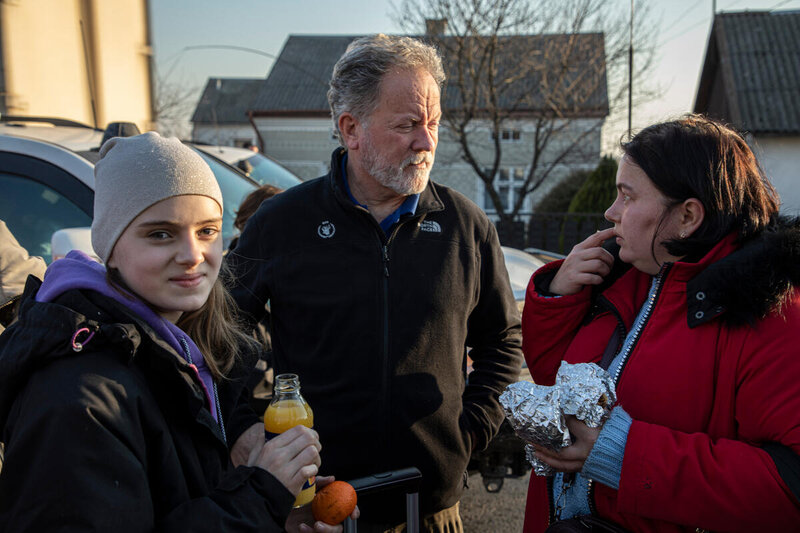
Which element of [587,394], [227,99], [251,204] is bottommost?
[227,99]

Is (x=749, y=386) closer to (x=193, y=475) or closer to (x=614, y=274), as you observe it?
(x=614, y=274)

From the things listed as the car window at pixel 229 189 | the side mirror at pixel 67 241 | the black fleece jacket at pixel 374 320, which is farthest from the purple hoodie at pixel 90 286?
the car window at pixel 229 189

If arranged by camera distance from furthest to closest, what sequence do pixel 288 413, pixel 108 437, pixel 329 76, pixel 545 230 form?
pixel 329 76 → pixel 545 230 → pixel 288 413 → pixel 108 437

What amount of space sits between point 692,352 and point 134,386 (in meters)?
1.34

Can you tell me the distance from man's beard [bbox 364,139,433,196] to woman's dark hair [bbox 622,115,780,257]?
30.3 inches

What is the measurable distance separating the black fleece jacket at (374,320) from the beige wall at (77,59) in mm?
2226

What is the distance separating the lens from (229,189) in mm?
4930

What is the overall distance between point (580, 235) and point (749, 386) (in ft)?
40.8

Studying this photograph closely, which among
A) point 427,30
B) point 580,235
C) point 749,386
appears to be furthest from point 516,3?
point 749,386

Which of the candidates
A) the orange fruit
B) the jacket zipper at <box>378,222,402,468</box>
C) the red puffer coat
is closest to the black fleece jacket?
the jacket zipper at <box>378,222,402,468</box>

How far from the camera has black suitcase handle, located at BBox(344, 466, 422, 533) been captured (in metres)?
1.75

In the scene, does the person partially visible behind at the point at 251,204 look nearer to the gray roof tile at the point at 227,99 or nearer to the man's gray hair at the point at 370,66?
the man's gray hair at the point at 370,66

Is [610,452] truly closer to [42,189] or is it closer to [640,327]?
[640,327]

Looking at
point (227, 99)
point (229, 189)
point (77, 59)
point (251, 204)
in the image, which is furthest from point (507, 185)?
point (77, 59)
